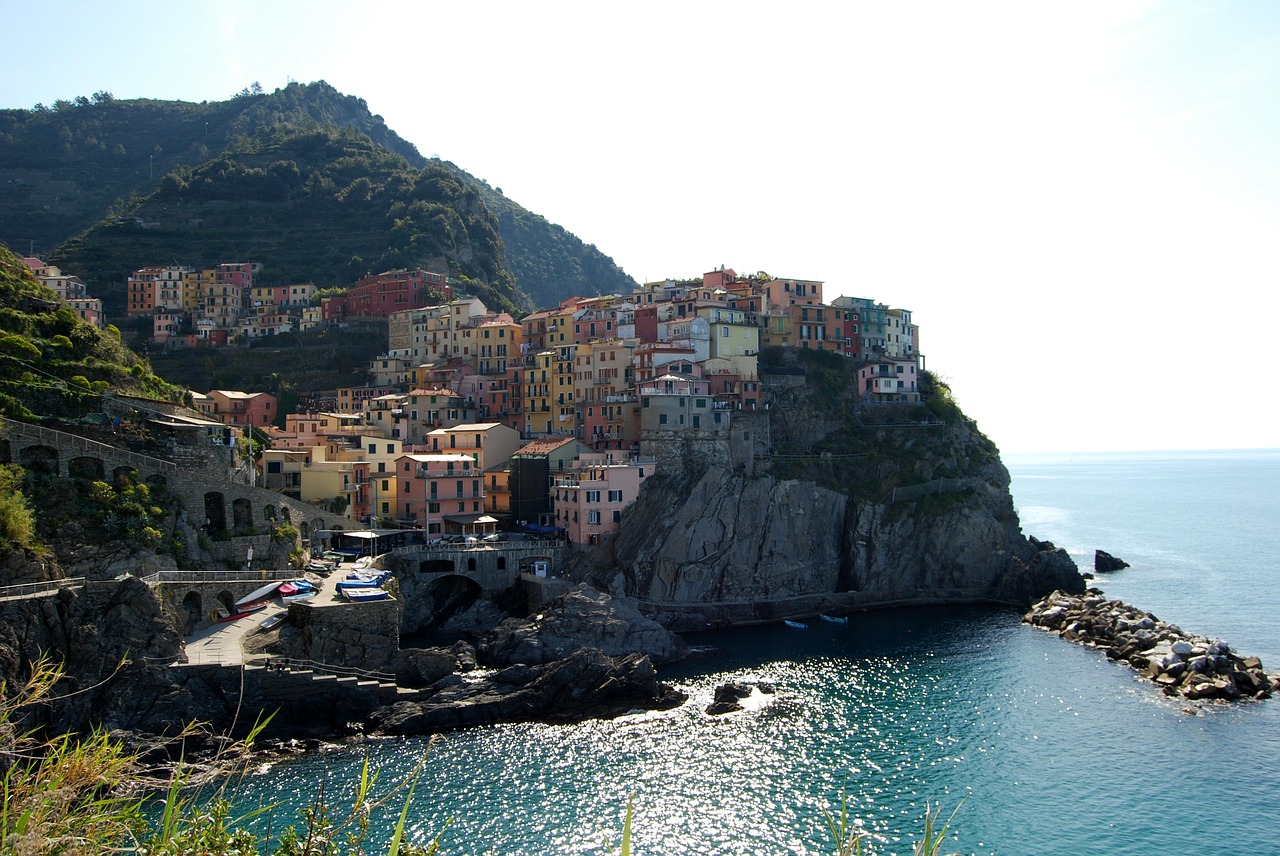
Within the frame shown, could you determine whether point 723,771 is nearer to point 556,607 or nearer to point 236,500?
point 556,607

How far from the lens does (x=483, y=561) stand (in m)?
62.9

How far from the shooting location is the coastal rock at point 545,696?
44000 mm

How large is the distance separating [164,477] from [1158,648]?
56.0 meters

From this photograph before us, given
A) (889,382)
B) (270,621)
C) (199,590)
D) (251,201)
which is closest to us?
(270,621)

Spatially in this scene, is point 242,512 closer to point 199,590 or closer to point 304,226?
point 199,590

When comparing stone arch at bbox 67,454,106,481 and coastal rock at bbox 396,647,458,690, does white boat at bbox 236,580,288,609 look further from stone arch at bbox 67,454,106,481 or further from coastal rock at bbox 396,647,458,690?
stone arch at bbox 67,454,106,481

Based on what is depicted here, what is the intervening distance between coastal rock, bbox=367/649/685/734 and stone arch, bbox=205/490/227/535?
17560mm

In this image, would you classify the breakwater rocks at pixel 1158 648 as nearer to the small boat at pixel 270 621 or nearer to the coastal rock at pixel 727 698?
the coastal rock at pixel 727 698

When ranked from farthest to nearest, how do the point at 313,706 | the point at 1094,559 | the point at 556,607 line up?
the point at 1094,559, the point at 556,607, the point at 313,706

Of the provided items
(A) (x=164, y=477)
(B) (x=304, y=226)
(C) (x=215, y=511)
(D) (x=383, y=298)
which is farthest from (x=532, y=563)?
(B) (x=304, y=226)

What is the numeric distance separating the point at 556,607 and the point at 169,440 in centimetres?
2427

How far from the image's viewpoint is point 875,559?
72.8 metres

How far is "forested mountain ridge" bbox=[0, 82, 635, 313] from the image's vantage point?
Answer: 120 m

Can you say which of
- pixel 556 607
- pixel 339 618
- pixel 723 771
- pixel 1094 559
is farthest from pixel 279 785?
pixel 1094 559
